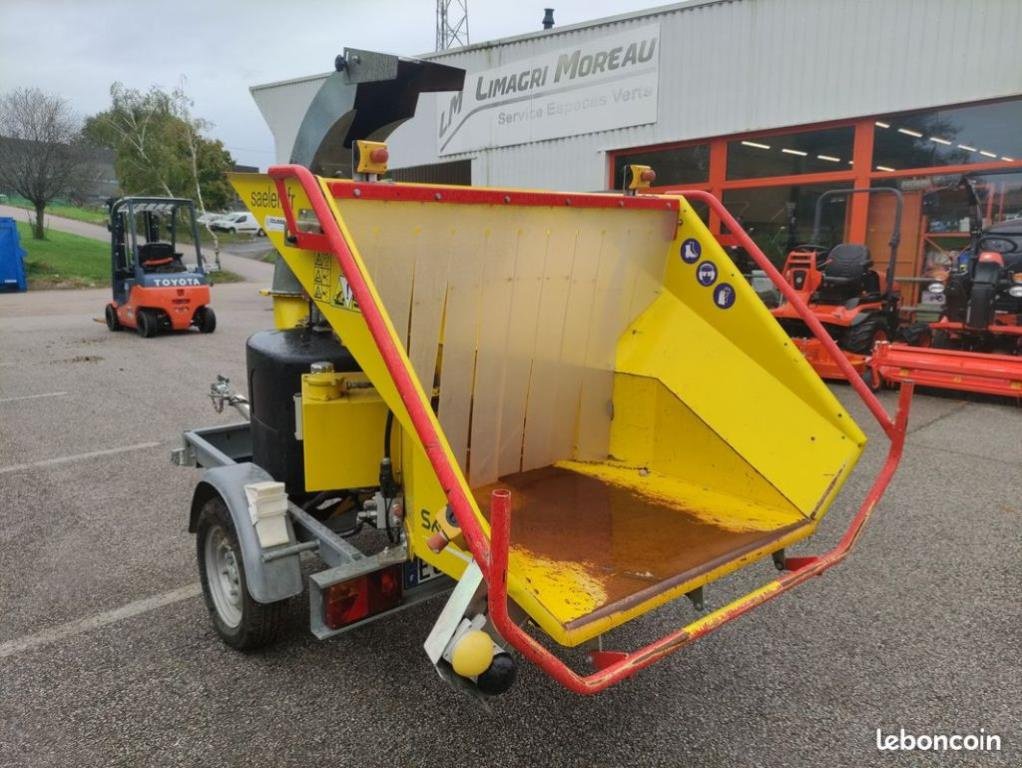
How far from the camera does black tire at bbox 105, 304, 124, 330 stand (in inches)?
519

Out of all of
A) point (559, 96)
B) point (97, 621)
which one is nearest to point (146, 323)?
point (559, 96)

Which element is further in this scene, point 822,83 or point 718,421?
point 822,83

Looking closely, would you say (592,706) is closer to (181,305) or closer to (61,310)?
(181,305)

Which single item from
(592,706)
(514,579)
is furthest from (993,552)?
(514,579)

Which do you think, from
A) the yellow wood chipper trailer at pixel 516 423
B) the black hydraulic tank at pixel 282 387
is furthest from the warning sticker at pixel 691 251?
the black hydraulic tank at pixel 282 387

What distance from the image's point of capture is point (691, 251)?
10.9 ft

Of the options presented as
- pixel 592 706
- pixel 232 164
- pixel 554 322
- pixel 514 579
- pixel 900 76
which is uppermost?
pixel 232 164

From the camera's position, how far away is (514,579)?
2051mm

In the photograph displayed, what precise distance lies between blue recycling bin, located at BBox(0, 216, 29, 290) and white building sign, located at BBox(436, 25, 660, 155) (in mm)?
13485

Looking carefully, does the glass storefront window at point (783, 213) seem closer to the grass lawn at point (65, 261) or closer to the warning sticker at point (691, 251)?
the warning sticker at point (691, 251)

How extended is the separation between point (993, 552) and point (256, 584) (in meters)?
3.78

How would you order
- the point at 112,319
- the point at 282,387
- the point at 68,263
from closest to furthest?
the point at 282,387 < the point at 112,319 < the point at 68,263

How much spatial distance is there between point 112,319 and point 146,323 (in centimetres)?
137

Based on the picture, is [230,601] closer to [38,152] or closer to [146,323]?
[146,323]
